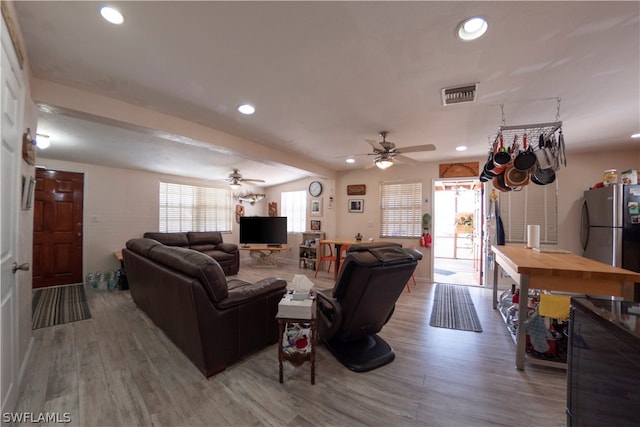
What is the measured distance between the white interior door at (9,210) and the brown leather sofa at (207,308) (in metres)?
0.89

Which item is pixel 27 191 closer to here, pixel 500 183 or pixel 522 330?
pixel 522 330

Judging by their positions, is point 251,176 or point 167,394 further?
point 251,176

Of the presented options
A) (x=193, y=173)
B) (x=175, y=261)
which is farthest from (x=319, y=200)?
(x=175, y=261)

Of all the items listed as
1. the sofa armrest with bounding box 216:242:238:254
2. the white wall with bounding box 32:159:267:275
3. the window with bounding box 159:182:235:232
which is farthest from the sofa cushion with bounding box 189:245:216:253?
the white wall with bounding box 32:159:267:275

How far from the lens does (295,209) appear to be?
721cm

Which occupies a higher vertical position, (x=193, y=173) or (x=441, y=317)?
(x=193, y=173)

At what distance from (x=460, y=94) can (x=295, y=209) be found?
18.1 ft

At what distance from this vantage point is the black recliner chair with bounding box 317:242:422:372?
1849mm

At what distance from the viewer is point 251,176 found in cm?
652

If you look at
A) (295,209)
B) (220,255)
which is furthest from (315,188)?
(220,255)

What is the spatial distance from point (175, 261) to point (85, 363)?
3.95 ft

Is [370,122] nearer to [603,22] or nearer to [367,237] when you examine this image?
[603,22]

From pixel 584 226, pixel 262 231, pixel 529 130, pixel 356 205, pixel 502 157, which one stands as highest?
pixel 529 130
